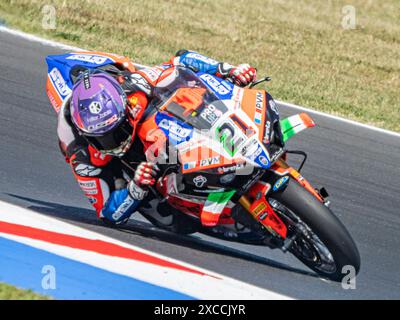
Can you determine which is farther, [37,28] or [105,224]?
[37,28]

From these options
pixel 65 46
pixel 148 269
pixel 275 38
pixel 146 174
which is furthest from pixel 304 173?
pixel 275 38

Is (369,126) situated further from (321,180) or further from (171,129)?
(171,129)

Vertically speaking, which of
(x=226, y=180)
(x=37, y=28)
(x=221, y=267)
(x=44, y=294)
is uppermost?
(x=226, y=180)

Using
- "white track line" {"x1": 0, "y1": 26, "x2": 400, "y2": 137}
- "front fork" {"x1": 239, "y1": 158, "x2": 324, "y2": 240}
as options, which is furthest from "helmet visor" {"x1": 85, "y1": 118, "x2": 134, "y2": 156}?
"white track line" {"x1": 0, "y1": 26, "x2": 400, "y2": 137}

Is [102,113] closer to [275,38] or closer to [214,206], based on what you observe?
[214,206]

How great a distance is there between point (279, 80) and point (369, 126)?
5.72ft

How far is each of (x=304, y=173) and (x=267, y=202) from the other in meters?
2.67

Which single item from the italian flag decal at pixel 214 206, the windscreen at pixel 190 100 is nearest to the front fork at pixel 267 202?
the italian flag decal at pixel 214 206

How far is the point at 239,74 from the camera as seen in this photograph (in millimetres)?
5770

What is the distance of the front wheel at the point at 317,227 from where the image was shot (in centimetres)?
505

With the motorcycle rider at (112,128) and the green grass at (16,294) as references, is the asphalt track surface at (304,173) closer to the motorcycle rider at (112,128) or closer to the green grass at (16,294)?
the motorcycle rider at (112,128)

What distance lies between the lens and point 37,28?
11.0 m

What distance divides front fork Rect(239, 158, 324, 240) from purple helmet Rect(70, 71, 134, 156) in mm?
846
